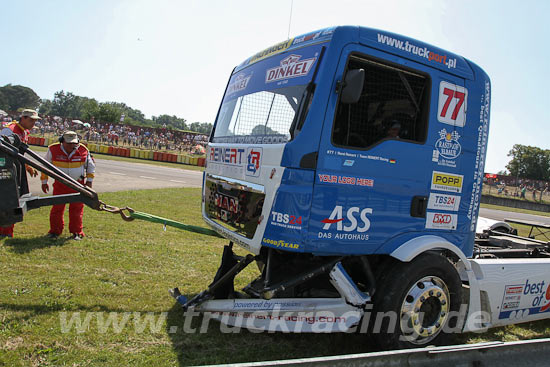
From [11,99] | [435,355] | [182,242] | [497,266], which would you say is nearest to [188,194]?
[182,242]

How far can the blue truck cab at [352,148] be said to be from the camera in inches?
119

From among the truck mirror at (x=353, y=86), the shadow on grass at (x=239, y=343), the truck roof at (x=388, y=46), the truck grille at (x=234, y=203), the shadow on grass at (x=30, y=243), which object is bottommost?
the shadow on grass at (x=239, y=343)

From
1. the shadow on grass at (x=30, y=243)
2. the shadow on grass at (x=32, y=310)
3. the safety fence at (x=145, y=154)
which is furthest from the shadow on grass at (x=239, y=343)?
the safety fence at (x=145, y=154)

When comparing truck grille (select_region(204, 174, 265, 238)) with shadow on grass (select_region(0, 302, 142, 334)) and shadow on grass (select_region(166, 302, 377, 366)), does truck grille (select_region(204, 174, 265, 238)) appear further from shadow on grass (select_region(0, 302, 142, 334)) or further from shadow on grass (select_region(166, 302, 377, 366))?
shadow on grass (select_region(0, 302, 142, 334))

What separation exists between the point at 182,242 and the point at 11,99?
144m

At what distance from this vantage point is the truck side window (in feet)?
10.6

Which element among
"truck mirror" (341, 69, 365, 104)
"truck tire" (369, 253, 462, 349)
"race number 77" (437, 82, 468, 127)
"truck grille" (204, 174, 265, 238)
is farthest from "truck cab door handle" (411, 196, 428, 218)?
"truck grille" (204, 174, 265, 238)

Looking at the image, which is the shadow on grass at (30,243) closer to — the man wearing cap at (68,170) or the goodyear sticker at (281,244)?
the man wearing cap at (68,170)

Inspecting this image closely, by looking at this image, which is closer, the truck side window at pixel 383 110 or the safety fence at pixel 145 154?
the truck side window at pixel 383 110

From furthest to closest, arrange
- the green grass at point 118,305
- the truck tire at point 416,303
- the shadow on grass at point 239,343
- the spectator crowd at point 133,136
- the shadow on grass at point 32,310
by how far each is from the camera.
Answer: the spectator crowd at point 133,136
the shadow on grass at point 32,310
the truck tire at point 416,303
the shadow on grass at point 239,343
the green grass at point 118,305

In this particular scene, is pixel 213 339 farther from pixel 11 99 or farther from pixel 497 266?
pixel 11 99

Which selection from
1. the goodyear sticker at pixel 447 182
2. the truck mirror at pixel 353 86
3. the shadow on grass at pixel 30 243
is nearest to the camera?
the truck mirror at pixel 353 86

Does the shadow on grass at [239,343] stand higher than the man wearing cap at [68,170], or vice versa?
the man wearing cap at [68,170]

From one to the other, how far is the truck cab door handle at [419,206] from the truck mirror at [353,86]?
114 centimetres
